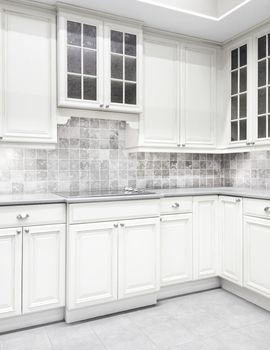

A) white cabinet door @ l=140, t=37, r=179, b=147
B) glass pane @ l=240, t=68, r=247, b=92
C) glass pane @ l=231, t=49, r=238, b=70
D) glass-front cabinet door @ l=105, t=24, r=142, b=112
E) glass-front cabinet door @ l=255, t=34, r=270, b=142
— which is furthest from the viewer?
glass pane @ l=231, t=49, r=238, b=70

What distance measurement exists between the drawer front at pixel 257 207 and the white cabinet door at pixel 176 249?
48 cm

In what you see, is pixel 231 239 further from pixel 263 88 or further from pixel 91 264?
pixel 263 88

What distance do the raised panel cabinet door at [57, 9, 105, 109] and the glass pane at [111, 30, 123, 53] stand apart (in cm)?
10

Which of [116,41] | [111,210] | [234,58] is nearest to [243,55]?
[234,58]

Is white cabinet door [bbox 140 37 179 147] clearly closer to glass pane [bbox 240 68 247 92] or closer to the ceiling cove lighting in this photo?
the ceiling cove lighting

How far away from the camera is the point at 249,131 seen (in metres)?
2.95

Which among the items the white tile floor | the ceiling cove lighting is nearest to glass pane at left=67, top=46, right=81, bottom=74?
the ceiling cove lighting

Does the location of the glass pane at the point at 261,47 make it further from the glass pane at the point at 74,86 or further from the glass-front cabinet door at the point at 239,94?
the glass pane at the point at 74,86

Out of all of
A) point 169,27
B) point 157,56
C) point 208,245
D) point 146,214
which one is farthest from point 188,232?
point 169,27

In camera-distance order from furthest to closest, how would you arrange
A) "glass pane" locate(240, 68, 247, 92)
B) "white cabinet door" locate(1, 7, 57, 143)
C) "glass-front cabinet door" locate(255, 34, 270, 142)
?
"glass pane" locate(240, 68, 247, 92) → "glass-front cabinet door" locate(255, 34, 270, 142) → "white cabinet door" locate(1, 7, 57, 143)

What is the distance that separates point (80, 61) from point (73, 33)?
219mm

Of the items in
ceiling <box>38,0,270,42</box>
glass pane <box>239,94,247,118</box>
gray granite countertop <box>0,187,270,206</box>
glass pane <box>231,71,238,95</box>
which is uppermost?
ceiling <box>38,0,270,42</box>

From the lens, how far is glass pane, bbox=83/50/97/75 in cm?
258

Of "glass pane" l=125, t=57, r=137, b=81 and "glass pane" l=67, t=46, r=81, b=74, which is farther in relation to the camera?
"glass pane" l=125, t=57, r=137, b=81
